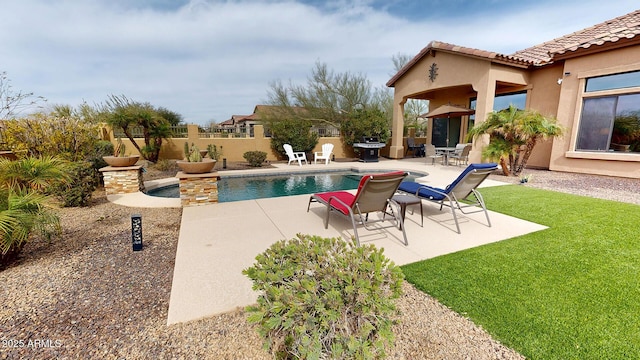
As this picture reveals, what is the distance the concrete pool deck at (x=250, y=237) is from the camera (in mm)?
2508

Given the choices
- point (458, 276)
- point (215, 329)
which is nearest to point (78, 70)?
point (215, 329)

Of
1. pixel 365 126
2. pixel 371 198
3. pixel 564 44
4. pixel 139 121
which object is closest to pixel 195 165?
pixel 371 198

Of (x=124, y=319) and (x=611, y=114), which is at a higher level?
(x=611, y=114)

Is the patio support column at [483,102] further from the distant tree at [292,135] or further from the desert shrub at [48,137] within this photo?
the desert shrub at [48,137]

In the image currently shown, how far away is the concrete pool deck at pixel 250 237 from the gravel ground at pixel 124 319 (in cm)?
17

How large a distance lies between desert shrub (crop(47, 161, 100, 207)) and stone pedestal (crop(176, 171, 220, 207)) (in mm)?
1855

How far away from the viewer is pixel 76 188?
17.8ft

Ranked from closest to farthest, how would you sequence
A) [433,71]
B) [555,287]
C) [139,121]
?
[555,287] → [139,121] → [433,71]

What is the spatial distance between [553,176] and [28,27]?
15541 mm

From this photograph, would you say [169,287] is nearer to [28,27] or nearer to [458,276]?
[458,276]

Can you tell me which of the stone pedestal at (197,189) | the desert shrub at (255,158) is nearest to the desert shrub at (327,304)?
the stone pedestal at (197,189)

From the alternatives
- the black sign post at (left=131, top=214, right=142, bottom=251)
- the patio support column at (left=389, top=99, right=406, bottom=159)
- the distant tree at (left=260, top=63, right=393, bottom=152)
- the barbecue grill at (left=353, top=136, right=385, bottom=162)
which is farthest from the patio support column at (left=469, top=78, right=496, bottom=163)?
the black sign post at (left=131, top=214, right=142, bottom=251)

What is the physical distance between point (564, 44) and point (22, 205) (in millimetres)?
15134

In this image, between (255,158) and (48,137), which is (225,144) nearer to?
(255,158)
